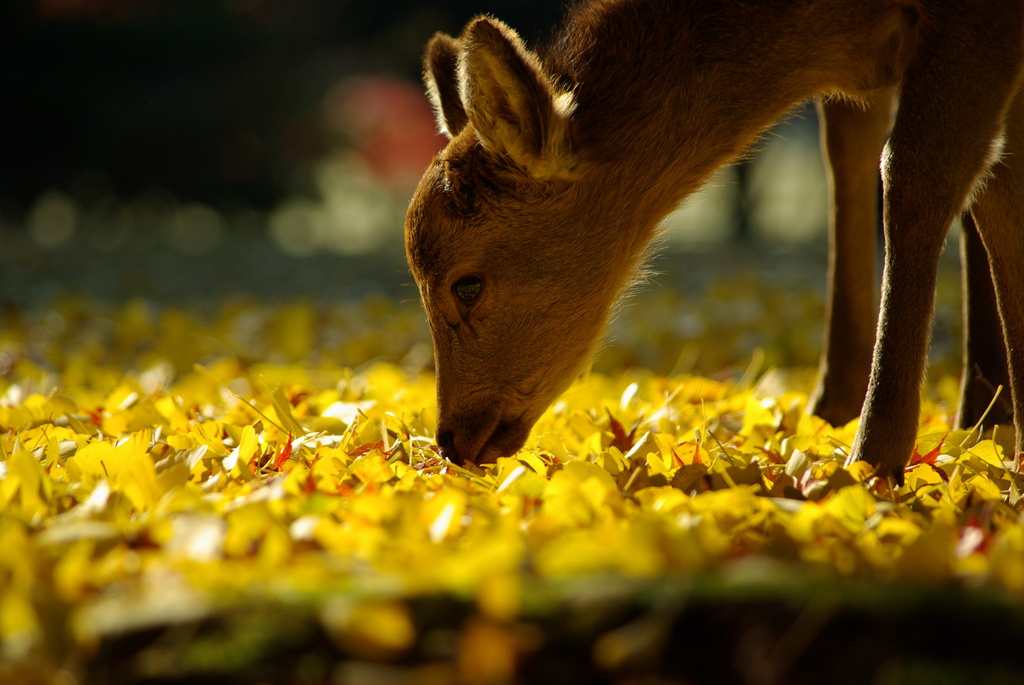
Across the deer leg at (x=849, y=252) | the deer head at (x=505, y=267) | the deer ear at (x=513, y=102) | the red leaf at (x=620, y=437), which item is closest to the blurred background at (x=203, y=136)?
the deer leg at (x=849, y=252)

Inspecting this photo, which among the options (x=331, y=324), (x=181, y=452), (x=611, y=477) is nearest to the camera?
(x=611, y=477)

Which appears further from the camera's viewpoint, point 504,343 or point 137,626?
point 504,343

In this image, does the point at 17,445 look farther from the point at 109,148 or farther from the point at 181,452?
the point at 109,148

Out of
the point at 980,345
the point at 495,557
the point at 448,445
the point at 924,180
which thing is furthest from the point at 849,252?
the point at 495,557

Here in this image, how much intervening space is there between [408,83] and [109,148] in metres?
5.83

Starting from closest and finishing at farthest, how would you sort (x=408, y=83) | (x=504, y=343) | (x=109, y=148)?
(x=504, y=343), (x=109, y=148), (x=408, y=83)

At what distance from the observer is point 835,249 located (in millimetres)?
4098

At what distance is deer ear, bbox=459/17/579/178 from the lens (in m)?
2.91

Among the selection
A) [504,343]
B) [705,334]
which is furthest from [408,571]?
[705,334]

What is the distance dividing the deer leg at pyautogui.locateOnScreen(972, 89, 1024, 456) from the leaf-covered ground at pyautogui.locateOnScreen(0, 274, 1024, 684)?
290 millimetres

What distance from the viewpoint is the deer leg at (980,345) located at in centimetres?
369

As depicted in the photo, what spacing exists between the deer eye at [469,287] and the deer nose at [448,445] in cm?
47

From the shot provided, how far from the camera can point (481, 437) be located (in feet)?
10.9

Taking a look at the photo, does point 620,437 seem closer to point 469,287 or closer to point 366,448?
point 469,287
